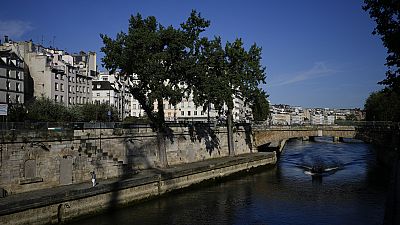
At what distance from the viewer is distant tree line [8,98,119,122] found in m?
50.9

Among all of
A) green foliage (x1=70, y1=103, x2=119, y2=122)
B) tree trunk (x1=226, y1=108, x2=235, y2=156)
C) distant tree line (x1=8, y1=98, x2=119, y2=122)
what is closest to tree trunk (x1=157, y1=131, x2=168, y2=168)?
distant tree line (x1=8, y1=98, x2=119, y2=122)

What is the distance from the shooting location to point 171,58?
140 ft

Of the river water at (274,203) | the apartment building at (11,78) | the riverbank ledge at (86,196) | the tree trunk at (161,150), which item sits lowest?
the river water at (274,203)

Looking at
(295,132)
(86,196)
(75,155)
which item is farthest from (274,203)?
(295,132)

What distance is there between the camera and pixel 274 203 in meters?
36.1

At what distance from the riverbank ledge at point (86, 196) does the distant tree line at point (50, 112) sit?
18346 millimetres

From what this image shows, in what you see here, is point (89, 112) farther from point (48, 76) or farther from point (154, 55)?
point (154, 55)

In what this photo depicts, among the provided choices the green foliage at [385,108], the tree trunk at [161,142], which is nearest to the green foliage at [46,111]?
the tree trunk at [161,142]

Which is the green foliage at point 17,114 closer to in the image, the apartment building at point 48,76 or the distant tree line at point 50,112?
the distant tree line at point 50,112

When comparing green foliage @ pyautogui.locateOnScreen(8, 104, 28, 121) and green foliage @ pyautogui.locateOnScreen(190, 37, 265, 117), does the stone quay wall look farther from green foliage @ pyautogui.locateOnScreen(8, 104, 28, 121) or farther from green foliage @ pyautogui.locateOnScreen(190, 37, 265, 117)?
green foliage @ pyautogui.locateOnScreen(8, 104, 28, 121)

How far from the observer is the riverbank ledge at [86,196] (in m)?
25.9

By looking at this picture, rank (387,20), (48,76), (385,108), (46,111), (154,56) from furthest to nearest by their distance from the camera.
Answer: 1. (385,108)
2. (48,76)
3. (46,111)
4. (154,56)
5. (387,20)

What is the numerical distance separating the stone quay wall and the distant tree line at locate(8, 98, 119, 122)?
12738 millimetres

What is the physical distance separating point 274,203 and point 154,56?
701 inches
